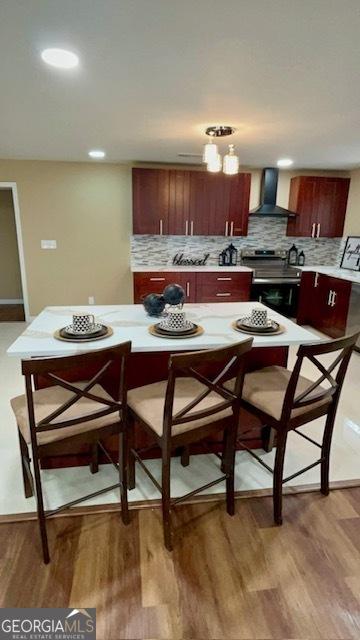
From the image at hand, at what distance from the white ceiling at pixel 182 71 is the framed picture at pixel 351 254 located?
177 centimetres

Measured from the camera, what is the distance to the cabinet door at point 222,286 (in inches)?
186

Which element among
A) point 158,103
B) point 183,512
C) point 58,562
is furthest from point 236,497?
point 158,103

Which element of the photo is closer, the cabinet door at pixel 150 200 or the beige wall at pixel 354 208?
the cabinet door at pixel 150 200

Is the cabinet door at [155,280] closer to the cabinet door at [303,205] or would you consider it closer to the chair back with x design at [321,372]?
the cabinet door at [303,205]

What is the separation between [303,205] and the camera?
4.93m

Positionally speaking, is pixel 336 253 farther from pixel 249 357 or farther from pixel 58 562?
pixel 58 562

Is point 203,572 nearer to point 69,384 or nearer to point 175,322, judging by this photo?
point 69,384

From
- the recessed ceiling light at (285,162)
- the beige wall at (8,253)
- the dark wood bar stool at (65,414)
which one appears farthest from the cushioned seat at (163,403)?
the beige wall at (8,253)

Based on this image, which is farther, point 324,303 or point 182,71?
point 324,303

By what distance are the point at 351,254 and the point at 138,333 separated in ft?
13.3

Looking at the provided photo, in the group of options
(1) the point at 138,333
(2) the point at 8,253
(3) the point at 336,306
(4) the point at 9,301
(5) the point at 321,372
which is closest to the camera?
(5) the point at 321,372

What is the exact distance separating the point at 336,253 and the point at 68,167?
13.6ft

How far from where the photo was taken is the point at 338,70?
6.14 feet

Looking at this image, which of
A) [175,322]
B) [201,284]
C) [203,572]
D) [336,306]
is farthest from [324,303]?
[203,572]
